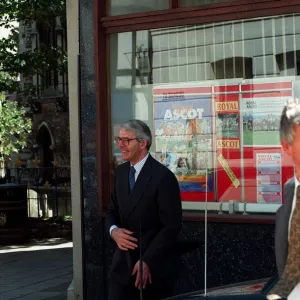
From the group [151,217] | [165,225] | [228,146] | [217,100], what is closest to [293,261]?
[165,225]

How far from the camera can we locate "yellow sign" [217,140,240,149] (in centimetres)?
858

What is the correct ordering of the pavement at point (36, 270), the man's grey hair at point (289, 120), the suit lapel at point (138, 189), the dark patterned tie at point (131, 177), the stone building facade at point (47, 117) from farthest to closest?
the stone building facade at point (47, 117) < the pavement at point (36, 270) < the dark patterned tie at point (131, 177) < the suit lapel at point (138, 189) < the man's grey hair at point (289, 120)

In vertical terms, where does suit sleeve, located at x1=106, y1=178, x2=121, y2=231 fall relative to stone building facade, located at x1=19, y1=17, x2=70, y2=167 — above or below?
below

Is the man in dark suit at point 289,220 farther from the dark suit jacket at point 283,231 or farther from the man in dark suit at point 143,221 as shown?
the man in dark suit at point 143,221

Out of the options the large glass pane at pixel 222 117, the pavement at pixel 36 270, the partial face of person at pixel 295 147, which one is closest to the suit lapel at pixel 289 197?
the partial face of person at pixel 295 147

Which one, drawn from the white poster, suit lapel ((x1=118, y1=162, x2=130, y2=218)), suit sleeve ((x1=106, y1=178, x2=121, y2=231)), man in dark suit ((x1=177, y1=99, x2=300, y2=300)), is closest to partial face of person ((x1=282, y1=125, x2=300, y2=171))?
man in dark suit ((x1=177, y1=99, x2=300, y2=300))

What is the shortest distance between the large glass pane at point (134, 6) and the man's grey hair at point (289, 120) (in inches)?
224

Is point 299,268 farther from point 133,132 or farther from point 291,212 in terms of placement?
point 133,132

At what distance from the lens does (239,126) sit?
8570 millimetres

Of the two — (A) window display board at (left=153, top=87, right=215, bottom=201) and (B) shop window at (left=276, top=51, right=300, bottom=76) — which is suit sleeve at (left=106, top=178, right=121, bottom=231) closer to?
(A) window display board at (left=153, top=87, right=215, bottom=201)

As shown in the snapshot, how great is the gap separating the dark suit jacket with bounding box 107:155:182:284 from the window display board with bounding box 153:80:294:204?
6.96ft

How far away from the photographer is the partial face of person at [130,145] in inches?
243

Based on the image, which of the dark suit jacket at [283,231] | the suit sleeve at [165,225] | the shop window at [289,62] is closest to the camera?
the dark suit jacket at [283,231]

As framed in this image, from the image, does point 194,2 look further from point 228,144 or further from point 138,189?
point 138,189
